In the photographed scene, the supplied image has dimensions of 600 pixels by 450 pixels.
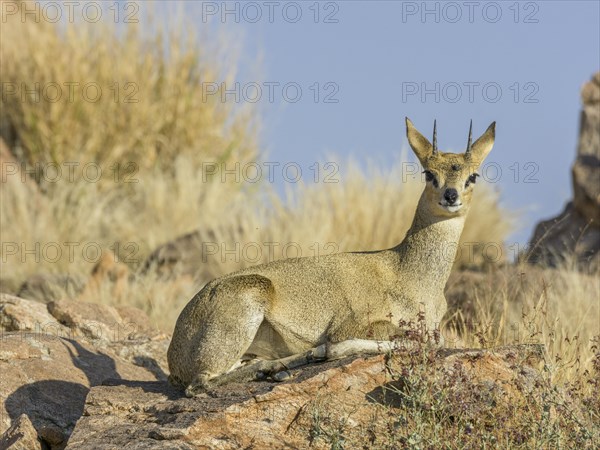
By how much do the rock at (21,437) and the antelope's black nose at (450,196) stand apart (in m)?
3.22

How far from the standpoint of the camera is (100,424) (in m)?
6.83

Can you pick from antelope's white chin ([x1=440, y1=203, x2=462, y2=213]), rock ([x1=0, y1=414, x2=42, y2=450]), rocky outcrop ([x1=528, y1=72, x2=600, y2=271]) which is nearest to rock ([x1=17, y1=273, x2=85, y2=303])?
rocky outcrop ([x1=528, y1=72, x2=600, y2=271])

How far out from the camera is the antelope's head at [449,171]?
25.0ft

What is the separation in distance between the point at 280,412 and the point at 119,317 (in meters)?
4.74

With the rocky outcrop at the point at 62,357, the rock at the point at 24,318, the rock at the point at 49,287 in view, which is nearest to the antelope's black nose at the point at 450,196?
the rocky outcrop at the point at 62,357

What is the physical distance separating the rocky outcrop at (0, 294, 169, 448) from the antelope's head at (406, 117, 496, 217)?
2960 mm

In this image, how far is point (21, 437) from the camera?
7188 mm

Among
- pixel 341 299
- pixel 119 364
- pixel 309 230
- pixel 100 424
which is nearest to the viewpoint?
pixel 100 424

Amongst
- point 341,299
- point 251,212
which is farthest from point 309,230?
point 341,299

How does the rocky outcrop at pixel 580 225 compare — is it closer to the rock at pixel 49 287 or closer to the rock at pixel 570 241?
the rock at pixel 570 241

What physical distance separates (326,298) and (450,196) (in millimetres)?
1107

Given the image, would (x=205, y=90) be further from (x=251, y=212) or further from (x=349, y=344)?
(x=349, y=344)

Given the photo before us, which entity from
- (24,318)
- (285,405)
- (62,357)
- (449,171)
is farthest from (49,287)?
(285,405)

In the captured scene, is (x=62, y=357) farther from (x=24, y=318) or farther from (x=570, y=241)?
(x=570, y=241)
